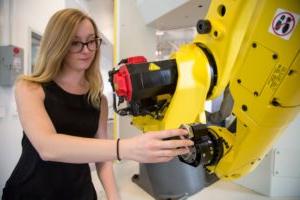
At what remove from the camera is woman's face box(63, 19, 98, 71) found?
0.99 meters

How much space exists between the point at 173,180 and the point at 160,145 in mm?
975

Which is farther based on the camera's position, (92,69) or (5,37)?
(5,37)

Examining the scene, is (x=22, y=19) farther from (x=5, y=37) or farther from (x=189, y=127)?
(x=189, y=127)

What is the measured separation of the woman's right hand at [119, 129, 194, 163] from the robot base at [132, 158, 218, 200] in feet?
2.92

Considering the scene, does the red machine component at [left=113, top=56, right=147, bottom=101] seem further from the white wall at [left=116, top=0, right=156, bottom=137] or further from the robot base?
the white wall at [left=116, top=0, right=156, bottom=137]

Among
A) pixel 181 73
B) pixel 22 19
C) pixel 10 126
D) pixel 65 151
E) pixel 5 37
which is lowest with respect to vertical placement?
pixel 10 126

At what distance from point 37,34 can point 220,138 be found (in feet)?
7.43

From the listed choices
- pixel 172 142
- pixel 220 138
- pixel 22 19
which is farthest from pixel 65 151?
pixel 22 19

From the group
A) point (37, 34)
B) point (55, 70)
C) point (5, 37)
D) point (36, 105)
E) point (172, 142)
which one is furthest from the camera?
point (37, 34)

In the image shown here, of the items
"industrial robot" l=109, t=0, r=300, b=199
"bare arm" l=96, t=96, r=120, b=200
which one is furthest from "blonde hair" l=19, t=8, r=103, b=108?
"industrial robot" l=109, t=0, r=300, b=199

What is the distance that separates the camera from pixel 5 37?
191cm

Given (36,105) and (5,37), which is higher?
(5,37)

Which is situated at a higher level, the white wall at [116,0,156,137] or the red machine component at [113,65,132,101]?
the white wall at [116,0,156,137]

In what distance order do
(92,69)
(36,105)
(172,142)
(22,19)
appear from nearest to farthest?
(172,142), (36,105), (92,69), (22,19)
